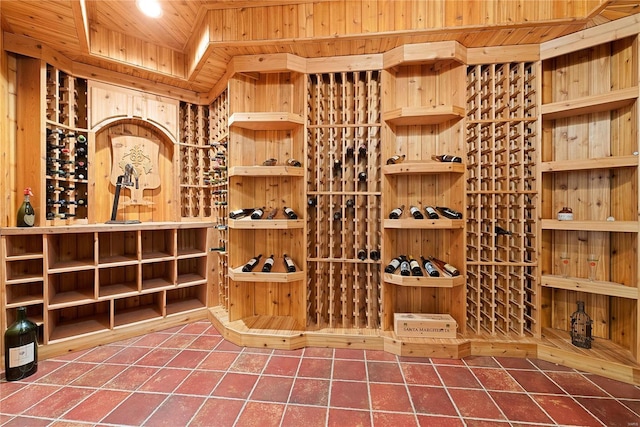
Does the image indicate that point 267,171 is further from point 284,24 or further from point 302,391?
point 302,391

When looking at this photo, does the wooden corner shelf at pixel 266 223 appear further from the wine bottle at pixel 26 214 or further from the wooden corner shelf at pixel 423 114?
the wine bottle at pixel 26 214

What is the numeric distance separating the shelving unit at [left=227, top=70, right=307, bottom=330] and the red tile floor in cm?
52

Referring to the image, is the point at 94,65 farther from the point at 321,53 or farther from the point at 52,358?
the point at 52,358

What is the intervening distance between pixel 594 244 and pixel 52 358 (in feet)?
15.0

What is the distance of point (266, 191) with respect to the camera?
2850 mm

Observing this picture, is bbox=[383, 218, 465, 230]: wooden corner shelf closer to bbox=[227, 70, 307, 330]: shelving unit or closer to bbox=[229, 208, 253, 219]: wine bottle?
bbox=[227, 70, 307, 330]: shelving unit

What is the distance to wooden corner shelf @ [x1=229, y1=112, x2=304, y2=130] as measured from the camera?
253cm

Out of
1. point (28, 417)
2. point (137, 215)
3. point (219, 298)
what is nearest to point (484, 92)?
point (219, 298)

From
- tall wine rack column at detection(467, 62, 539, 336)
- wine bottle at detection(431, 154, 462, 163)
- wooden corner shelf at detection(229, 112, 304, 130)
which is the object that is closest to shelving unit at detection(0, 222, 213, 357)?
wooden corner shelf at detection(229, 112, 304, 130)

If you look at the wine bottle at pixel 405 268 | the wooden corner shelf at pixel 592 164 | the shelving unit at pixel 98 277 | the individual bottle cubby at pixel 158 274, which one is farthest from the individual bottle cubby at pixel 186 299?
the wooden corner shelf at pixel 592 164

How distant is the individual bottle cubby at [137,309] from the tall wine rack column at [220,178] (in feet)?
2.03

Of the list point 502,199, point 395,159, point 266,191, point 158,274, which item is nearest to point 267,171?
point 266,191

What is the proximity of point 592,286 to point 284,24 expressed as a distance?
10.7ft

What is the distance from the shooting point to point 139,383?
6.43ft
